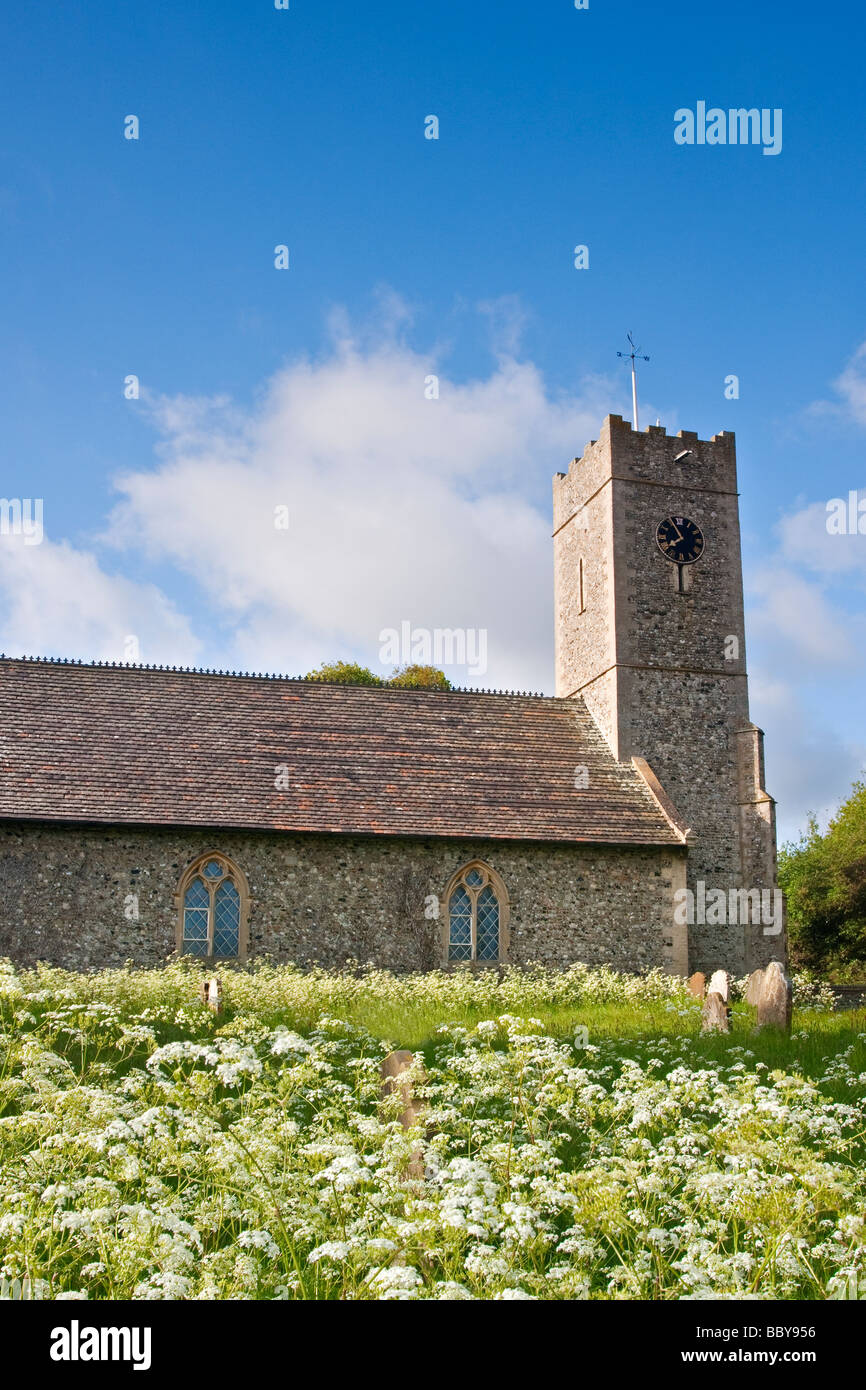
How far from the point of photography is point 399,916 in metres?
20.5

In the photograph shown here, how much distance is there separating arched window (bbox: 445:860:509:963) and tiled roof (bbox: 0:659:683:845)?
90 centimetres

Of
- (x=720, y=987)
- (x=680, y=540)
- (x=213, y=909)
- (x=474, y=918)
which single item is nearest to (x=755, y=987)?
(x=720, y=987)

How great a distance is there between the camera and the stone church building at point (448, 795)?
1961cm

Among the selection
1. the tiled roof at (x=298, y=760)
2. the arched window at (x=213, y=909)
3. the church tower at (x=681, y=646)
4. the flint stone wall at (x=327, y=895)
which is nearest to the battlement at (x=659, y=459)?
the church tower at (x=681, y=646)

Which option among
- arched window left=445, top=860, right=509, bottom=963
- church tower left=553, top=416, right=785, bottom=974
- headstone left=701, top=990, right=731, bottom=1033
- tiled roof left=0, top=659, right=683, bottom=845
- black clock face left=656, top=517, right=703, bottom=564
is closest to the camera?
headstone left=701, top=990, right=731, bottom=1033

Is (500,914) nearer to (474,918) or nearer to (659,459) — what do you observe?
(474,918)

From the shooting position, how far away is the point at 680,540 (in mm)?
26469

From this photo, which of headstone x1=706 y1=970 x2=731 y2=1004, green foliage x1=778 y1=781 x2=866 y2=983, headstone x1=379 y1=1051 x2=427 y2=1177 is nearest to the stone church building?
headstone x1=706 y1=970 x2=731 y2=1004

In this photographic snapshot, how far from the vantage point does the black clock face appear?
86.4ft

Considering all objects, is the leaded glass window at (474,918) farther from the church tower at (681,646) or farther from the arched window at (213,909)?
the church tower at (681,646)

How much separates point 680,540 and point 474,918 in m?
10.9

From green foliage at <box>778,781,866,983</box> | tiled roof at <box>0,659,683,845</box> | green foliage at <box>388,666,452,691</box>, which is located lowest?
green foliage at <box>778,781,866,983</box>

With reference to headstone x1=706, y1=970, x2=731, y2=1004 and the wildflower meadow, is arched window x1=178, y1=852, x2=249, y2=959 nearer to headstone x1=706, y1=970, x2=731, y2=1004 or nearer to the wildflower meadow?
headstone x1=706, y1=970, x2=731, y2=1004
